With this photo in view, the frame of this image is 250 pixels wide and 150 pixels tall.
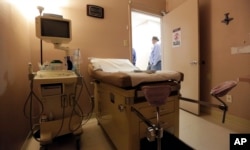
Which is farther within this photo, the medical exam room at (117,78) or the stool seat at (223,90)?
the medical exam room at (117,78)

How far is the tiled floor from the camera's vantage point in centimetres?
142

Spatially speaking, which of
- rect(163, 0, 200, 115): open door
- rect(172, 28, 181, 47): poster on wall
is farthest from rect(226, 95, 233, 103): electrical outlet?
rect(172, 28, 181, 47): poster on wall

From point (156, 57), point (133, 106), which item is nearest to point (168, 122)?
point (133, 106)

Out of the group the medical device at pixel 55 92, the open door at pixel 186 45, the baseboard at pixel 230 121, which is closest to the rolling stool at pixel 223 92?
the medical device at pixel 55 92

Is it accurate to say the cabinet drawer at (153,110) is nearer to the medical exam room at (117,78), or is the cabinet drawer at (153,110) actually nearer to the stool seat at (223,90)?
the medical exam room at (117,78)

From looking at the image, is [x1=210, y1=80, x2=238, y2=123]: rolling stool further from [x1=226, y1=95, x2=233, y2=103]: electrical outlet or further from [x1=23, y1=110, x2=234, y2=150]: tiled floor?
[x1=226, y1=95, x2=233, y2=103]: electrical outlet

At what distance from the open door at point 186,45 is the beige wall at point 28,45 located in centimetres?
61

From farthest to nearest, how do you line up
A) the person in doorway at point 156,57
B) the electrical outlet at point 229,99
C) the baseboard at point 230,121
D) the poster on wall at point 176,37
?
the person in doorway at point 156,57, the poster on wall at point 176,37, the electrical outlet at point 229,99, the baseboard at point 230,121

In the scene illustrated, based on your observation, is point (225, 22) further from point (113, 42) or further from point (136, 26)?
point (136, 26)

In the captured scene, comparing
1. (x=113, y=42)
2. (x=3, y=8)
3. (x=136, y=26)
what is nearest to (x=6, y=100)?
(x=3, y=8)

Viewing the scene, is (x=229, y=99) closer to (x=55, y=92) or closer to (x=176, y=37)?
(x=176, y=37)

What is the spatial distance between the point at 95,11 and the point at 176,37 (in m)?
1.49

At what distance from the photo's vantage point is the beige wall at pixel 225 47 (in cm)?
180

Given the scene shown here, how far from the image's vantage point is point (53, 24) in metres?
1.38
